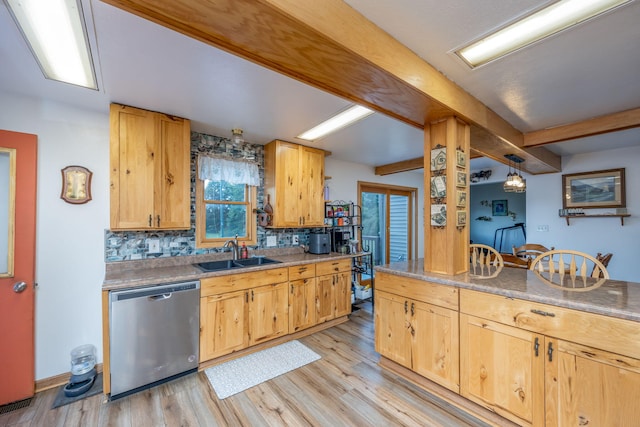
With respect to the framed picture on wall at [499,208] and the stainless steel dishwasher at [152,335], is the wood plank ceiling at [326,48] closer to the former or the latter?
the stainless steel dishwasher at [152,335]

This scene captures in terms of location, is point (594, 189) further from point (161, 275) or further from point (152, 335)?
point (152, 335)

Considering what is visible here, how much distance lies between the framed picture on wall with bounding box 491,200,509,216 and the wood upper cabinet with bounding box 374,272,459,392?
5832 millimetres

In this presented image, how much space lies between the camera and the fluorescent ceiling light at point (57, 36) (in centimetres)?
124

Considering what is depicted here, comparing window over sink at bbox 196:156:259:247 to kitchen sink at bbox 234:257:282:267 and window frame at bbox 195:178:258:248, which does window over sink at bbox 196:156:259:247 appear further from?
kitchen sink at bbox 234:257:282:267

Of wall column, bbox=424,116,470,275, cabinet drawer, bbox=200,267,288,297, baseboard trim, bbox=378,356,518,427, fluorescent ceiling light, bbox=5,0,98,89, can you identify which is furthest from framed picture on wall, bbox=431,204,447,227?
fluorescent ceiling light, bbox=5,0,98,89

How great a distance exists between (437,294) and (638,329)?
101 centimetres

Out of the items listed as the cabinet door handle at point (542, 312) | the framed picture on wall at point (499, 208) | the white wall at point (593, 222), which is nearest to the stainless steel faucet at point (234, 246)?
the cabinet door handle at point (542, 312)

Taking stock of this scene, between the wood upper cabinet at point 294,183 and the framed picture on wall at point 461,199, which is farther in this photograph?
the wood upper cabinet at point 294,183

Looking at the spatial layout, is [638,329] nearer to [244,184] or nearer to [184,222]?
[184,222]

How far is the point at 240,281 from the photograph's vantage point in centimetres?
258

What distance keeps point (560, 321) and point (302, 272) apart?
224 cm

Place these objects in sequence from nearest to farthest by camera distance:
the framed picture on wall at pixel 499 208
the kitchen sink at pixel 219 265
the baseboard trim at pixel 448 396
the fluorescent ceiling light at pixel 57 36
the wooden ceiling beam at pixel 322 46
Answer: the wooden ceiling beam at pixel 322 46
the fluorescent ceiling light at pixel 57 36
the baseboard trim at pixel 448 396
the kitchen sink at pixel 219 265
the framed picture on wall at pixel 499 208

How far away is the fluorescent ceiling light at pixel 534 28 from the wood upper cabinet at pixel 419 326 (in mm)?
1637

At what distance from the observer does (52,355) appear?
7.14 ft
